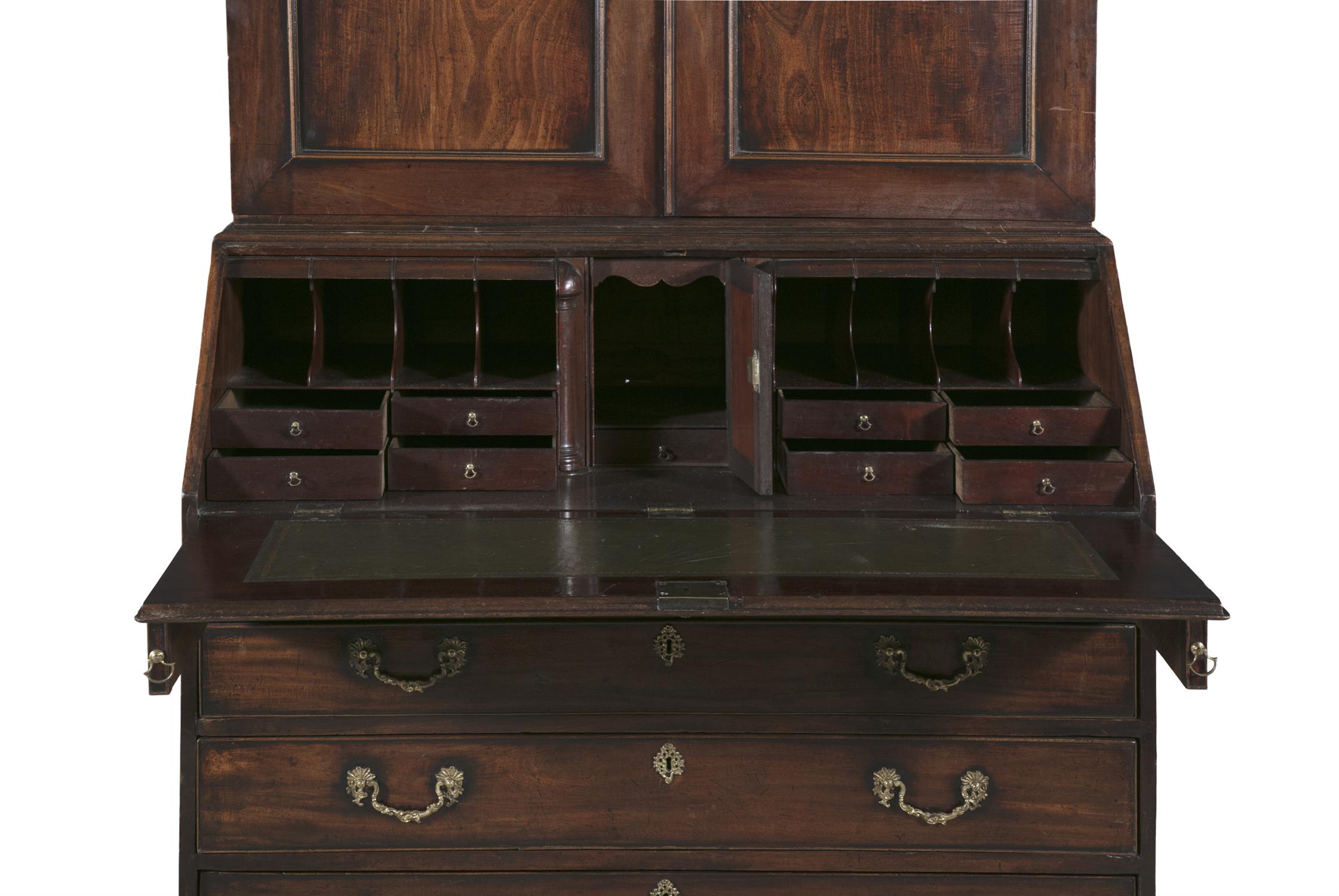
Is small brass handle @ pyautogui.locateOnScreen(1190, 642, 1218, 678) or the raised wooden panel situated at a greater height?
the raised wooden panel

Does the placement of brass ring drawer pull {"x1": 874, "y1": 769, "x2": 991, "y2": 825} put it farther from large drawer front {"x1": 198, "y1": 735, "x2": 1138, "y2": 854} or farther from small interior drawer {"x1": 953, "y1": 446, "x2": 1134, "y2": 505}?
small interior drawer {"x1": 953, "y1": 446, "x2": 1134, "y2": 505}

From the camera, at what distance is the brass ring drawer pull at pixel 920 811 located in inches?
131

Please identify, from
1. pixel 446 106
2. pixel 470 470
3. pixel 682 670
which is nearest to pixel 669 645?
pixel 682 670

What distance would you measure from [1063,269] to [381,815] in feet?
5.93

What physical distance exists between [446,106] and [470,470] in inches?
31.7

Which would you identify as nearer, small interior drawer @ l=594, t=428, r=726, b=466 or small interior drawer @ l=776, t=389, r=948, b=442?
small interior drawer @ l=776, t=389, r=948, b=442

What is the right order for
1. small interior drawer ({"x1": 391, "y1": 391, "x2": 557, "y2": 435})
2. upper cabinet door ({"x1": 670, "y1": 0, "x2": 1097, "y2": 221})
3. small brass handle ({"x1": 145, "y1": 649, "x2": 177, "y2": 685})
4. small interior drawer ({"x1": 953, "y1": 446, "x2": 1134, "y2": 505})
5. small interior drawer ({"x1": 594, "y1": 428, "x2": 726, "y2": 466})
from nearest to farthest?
small brass handle ({"x1": 145, "y1": 649, "x2": 177, "y2": 685}) → small interior drawer ({"x1": 953, "y1": 446, "x2": 1134, "y2": 505}) → small interior drawer ({"x1": 391, "y1": 391, "x2": 557, "y2": 435}) → upper cabinet door ({"x1": 670, "y1": 0, "x2": 1097, "y2": 221}) → small interior drawer ({"x1": 594, "y1": 428, "x2": 726, "y2": 466})

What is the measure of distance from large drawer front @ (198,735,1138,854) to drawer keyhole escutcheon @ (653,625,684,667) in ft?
0.51

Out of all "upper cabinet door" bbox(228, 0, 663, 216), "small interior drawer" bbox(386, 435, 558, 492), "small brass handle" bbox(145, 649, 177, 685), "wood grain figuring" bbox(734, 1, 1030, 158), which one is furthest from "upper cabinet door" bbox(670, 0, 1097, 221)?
"small brass handle" bbox(145, 649, 177, 685)

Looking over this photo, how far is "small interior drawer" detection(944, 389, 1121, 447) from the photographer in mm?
3699

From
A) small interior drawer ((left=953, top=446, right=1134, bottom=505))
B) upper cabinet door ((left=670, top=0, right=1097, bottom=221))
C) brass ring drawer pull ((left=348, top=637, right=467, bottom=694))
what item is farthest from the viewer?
upper cabinet door ((left=670, top=0, right=1097, bottom=221))

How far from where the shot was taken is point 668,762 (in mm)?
3334

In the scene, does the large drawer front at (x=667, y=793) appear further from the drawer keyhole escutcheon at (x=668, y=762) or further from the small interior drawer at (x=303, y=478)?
the small interior drawer at (x=303, y=478)

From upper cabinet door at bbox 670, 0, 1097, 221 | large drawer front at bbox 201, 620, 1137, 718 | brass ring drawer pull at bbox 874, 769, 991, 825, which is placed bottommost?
brass ring drawer pull at bbox 874, 769, 991, 825
